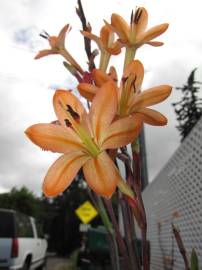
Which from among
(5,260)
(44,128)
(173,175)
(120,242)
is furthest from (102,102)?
(5,260)

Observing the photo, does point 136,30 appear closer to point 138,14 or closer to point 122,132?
point 138,14

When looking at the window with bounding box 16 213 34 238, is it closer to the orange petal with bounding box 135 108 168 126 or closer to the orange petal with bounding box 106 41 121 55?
the orange petal with bounding box 106 41 121 55

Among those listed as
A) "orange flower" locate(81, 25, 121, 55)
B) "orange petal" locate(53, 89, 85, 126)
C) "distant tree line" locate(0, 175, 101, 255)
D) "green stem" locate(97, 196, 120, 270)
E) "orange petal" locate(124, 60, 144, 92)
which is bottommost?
"green stem" locate(97, 196, 120, 270)

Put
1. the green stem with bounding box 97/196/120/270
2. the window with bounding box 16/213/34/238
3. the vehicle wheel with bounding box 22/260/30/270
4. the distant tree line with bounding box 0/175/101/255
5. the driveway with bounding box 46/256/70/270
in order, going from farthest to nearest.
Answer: the distant tree line with bounding box 0/175/101/255 < the vehicle wheel with bounding box 22/260/30/270 < the window with bounding box 16/213/34/238 < the driveway with bounding box 46/256/70/270 < the green stem with bounding box 97/196/120/270

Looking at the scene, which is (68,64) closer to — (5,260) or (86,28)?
(86,28)

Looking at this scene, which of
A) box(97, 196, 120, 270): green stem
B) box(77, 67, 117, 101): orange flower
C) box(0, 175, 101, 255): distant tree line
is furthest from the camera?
box(0, 175, 101, 255): distant tree line

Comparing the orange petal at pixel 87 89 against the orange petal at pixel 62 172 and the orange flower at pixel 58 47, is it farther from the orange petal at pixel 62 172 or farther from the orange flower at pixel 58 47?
the orange flower at pixel 58 47

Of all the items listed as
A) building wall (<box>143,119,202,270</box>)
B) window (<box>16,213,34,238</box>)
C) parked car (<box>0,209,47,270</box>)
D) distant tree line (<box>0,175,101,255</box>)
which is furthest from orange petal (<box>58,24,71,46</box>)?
distant tree line (<box>0,175,101,255</box>)

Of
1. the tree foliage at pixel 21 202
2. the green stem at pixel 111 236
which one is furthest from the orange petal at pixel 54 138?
the tree foliage at pixel 21 202
